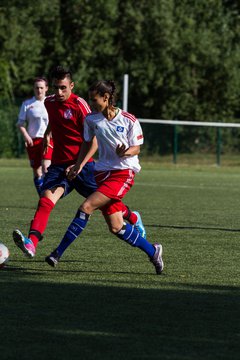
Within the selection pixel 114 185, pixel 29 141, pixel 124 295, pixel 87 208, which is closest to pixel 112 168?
pixel 114 185

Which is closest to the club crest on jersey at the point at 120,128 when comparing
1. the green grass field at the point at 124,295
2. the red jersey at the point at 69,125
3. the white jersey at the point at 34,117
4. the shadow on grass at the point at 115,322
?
the green grass field at the point at 124,295

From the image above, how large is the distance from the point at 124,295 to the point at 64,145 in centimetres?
302

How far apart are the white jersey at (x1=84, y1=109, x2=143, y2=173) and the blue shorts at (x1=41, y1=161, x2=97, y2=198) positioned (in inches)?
33.8

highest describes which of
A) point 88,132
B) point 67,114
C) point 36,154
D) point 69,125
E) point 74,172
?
point 88,132

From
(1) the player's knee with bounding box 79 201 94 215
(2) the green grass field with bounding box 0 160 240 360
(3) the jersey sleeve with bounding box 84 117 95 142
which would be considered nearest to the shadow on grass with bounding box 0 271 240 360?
(2) the green grass field with bounding box 0 160 240 360

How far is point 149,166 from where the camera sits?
113ft

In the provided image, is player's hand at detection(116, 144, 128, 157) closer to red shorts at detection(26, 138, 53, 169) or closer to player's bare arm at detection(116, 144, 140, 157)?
player's bare arm at detection(116, 144, 140, 157)

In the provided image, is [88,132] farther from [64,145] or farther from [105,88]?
[64,145]

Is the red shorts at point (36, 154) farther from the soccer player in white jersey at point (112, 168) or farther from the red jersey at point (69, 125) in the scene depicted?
the soccer player in white jersey at point (112, 168)

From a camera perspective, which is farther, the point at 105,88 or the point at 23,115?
the point at 23,115

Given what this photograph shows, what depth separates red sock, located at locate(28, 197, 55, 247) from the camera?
962cm

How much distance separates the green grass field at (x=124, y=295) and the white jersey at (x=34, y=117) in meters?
2.10

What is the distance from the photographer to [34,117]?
1717cm

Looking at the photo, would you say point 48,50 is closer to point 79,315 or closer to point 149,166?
point 149,166
